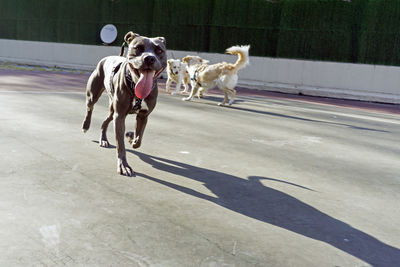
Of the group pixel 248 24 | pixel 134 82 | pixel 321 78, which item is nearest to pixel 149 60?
pixel 134 82

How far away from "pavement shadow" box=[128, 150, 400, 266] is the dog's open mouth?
980mm

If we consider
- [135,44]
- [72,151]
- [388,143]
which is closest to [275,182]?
[135,44]

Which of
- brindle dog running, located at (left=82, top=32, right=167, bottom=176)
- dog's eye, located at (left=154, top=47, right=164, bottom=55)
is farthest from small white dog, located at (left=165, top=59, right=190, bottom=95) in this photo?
dog's eye, located at (left=154, top=47, right=164, bottom=55)

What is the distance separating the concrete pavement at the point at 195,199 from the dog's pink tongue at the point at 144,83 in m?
0.99

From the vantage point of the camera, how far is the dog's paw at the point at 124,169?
4.64m

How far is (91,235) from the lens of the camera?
307 centimetres

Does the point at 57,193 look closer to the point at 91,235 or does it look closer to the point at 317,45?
the point at 91,235

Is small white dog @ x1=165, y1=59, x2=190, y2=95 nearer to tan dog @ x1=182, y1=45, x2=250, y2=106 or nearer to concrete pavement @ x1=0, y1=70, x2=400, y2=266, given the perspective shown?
tan dog @ x1=182, y1=45, x2=250, y2=106

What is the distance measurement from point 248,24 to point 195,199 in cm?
1773

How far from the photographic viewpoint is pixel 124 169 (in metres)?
4.66

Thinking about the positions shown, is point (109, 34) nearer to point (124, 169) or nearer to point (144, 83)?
point (124, 169)

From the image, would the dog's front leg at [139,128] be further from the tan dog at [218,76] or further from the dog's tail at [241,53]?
the tan dog at [218,76]

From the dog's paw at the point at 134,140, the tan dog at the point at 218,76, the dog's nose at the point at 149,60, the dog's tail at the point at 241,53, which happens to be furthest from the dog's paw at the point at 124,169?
the tan dog at the point at 218,76

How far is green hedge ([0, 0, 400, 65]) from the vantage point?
18172mm
